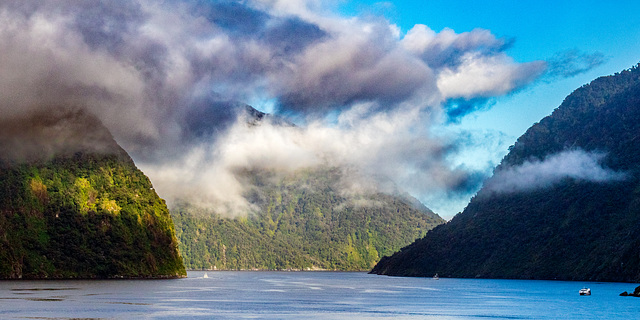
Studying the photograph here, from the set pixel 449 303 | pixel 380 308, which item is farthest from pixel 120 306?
pixel 449 303

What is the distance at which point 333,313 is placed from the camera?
129 meters

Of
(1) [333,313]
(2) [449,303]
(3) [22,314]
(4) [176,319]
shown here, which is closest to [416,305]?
(2) [449,303]

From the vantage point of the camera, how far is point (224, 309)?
137 m

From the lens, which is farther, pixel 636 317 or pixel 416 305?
pixel 416 305

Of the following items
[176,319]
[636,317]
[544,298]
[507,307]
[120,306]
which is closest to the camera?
[176,319]

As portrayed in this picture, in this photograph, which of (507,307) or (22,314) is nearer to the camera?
(22,314)

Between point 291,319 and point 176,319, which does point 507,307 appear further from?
point 176,319

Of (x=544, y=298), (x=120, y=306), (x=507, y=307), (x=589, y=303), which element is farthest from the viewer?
(x=544, y=298)

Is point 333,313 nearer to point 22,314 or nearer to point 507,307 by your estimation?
point 507,307

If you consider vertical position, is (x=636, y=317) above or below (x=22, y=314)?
below

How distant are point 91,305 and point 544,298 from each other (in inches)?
4521

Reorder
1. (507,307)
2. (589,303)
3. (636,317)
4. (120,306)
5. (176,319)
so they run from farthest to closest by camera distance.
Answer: (589,303)
(507,307)
(120,306)
(636,317)
(176,319)

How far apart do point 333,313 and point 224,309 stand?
22685 mm

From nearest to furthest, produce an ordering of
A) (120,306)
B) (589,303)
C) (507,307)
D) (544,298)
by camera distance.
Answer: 1. (120,306)
2. (507,307)
3. (589,303)
4. (544,298)
